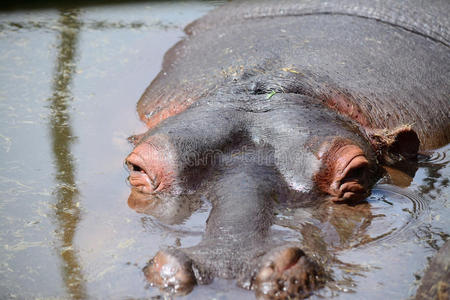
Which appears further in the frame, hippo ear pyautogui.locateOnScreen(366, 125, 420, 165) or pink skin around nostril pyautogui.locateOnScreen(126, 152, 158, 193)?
hippo ear pyautogui.locateOnScreen(366, 125, 420, 165)

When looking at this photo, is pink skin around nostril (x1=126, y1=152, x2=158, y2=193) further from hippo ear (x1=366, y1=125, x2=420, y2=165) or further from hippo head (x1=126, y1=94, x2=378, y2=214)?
hippo ear (x1=366, y1=125, x2=420, y2=165)

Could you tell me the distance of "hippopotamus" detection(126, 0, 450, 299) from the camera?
293cm

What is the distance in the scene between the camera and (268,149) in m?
3.77

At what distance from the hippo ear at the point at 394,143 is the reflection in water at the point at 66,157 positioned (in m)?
1.93

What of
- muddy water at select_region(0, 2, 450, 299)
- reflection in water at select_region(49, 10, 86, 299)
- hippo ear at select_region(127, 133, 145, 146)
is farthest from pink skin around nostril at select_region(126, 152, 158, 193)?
hippo ear at select_region(127, 133, 145, 146)

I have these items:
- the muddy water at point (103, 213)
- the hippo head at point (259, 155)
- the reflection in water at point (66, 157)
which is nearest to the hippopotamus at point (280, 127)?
the hippo head at point (259, 155)

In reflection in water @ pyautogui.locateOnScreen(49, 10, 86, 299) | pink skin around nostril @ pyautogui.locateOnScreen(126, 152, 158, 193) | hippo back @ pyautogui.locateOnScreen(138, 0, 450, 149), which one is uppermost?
hippo back @ pyautogui.locateOnScreen(138, 0, 450, 149)

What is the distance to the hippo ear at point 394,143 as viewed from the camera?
13.7 feet

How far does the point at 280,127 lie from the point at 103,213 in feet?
3.77

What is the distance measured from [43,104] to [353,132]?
2.89 m

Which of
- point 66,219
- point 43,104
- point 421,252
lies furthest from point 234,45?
point 421,252

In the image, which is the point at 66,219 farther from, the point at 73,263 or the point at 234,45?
the point at 234,45

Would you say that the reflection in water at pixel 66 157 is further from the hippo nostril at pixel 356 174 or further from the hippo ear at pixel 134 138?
the hippo nostril at pixel 356 174

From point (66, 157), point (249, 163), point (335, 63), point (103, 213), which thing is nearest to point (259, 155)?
point (249, 163)
